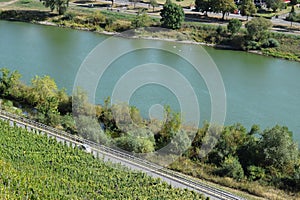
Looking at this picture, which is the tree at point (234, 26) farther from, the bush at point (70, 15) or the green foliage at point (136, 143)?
the green foliage at point (136, 143)

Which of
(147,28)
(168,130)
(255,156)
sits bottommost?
(255,156)

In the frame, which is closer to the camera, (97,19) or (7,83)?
(7,83)

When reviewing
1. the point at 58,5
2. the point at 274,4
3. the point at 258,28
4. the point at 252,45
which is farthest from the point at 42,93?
the point at 274,4

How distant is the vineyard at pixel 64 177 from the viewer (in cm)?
1134

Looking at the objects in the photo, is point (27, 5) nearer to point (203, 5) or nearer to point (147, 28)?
point (147, 28)

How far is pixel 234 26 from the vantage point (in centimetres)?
3033

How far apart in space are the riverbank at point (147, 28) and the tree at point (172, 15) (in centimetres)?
74

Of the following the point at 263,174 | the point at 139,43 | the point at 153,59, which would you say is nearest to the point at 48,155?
the point at 263,174

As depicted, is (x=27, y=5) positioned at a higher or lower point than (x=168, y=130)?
higher

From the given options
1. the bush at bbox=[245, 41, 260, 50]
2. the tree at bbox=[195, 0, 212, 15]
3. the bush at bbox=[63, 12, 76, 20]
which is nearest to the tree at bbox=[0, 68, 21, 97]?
the bush at bbox=[63, 12, 76, 20]

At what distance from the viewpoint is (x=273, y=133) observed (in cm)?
1438

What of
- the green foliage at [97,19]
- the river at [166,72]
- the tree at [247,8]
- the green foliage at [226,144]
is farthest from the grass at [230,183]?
the tree at [247,8]

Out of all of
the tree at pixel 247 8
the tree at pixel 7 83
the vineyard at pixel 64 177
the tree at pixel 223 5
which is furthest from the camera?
the tree at pixel 247 8

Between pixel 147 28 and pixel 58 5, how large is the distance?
763 centimetres
